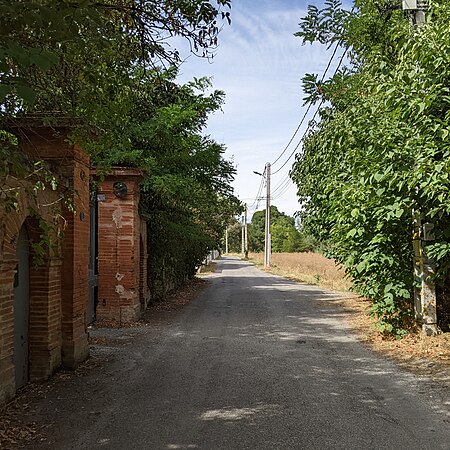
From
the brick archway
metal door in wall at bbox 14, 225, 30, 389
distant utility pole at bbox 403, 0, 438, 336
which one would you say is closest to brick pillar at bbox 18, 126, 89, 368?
the brick archway

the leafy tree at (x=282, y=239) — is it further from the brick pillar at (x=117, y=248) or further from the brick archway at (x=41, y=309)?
the brick archway at (x=41, y=309)

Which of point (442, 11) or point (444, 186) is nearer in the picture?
point (444, 186)

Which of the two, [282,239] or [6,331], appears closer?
[6,331]

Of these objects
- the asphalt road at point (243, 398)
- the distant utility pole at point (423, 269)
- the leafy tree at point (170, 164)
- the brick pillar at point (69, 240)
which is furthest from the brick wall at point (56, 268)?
the distant utility pole at point (423, 269)

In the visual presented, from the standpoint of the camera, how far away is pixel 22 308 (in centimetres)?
706

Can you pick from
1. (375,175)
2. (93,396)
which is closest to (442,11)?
(375,175)

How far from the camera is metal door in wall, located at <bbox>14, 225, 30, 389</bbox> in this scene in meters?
6.78

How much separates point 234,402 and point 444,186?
13.3ft

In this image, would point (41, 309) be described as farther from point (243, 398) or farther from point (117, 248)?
point (117, 248)

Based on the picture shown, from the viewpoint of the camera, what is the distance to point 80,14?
3.40 m

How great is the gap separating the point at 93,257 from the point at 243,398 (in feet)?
→ 24.3

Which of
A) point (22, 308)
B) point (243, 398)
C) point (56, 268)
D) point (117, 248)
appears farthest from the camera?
point (117, 248)

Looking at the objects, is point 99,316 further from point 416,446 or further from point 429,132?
point 416,446

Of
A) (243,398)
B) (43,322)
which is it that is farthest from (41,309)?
(243,398)
